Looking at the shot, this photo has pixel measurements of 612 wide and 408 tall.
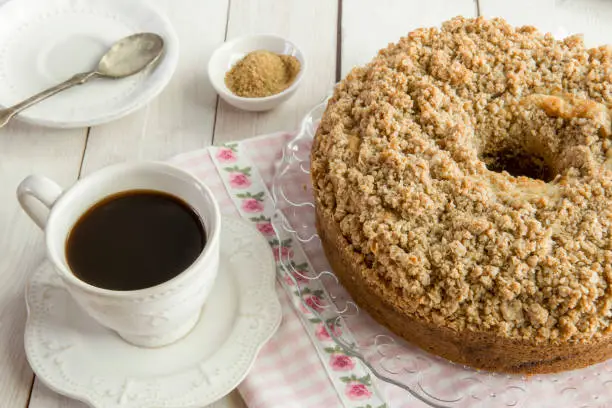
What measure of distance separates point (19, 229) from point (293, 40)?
116 cm

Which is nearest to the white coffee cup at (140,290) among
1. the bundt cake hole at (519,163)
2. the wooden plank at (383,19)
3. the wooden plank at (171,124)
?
the wooden plank at (171,124)

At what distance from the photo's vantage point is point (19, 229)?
1876 millimetres

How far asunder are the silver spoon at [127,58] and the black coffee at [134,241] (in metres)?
0.79

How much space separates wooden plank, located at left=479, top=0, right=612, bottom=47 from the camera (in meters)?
2.50

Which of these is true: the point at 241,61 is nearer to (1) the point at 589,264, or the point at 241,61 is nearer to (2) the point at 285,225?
(2) the point at 285,225

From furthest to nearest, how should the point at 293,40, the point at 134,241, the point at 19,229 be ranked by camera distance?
the point at 293,40 < the point at 19,229 < the point at 134,241

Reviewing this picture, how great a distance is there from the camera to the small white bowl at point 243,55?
2.13 metres

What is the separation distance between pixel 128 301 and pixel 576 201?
38.4 inches

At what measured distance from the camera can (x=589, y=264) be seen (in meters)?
1.40

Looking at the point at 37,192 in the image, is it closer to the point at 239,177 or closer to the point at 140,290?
the point at 140,290

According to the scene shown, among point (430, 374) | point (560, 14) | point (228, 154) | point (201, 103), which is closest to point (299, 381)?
point (430, 374)

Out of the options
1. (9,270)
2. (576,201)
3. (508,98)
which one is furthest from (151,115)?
(576,201)

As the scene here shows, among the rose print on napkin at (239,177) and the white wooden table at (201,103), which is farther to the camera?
the rose print on napkin at (239,177)

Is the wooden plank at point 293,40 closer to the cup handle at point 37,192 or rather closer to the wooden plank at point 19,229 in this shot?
the wooden plank at point 19,229
